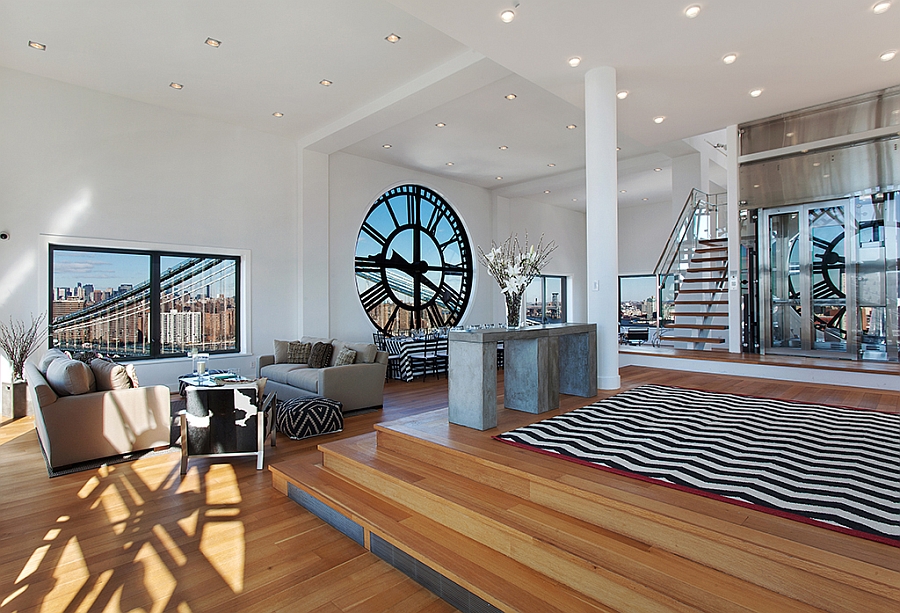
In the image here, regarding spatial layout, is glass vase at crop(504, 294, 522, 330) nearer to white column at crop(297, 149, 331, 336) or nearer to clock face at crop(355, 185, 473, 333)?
white column at crop(297, 149, 331, 336)

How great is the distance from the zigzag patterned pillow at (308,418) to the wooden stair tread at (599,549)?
2.11 m

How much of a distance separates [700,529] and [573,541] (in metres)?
0.53

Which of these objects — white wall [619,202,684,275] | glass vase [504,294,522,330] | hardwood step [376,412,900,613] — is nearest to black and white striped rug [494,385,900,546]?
hardwood step [376,412,900,613]

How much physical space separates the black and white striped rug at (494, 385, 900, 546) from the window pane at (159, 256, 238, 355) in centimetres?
615

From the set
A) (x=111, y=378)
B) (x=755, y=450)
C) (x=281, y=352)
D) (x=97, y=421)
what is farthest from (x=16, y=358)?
(x=755, y=450)

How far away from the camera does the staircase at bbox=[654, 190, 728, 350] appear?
7.84m

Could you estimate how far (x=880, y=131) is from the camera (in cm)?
588

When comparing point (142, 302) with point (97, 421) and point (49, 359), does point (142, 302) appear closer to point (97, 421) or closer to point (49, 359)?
point (49, 359)

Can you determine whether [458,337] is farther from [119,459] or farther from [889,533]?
[119,459]

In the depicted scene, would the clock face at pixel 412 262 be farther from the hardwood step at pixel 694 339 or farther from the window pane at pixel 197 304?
the hardwood step at pixel 694 339

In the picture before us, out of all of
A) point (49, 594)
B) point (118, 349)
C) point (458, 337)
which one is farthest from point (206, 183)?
point (49, 594)

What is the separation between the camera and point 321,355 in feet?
22.3

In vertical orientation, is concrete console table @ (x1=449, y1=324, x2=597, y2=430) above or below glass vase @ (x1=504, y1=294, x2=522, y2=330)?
below

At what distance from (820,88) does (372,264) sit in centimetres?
749
